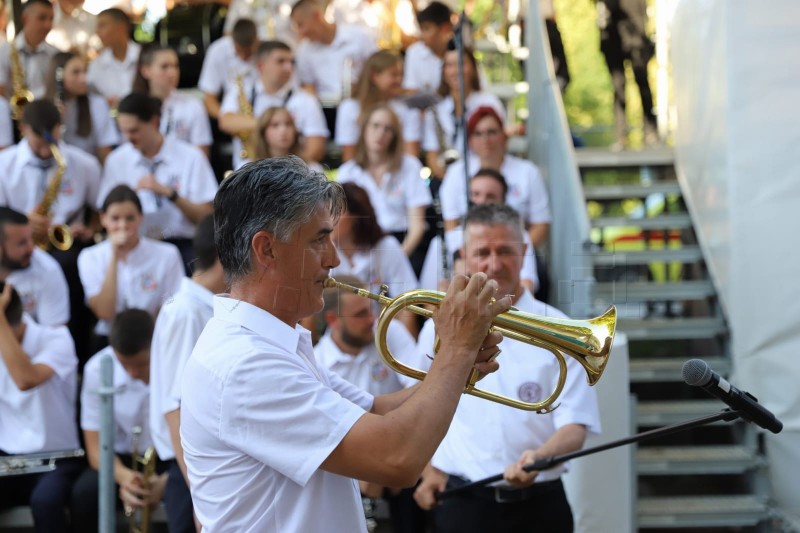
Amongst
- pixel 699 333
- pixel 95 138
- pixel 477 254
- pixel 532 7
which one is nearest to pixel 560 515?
pixel 477 254

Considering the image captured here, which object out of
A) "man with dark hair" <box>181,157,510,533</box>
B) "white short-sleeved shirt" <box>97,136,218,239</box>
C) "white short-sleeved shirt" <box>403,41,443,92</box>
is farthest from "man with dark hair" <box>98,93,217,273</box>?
"man with dark hair" <box>181,157,510,533</box>

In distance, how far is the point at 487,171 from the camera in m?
6.51

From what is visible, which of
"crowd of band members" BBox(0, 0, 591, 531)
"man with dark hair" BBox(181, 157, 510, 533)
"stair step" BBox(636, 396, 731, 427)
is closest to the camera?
"man with dark hair" BBox(181, 157, 510, 533)

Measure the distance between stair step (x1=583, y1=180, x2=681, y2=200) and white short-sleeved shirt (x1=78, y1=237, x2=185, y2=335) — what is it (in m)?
3.25

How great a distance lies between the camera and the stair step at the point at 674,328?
7.23m

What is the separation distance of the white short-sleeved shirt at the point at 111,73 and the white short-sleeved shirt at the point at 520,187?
3414 mm

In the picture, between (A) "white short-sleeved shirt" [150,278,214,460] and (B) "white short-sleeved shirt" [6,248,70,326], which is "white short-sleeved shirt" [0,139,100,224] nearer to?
(B) "white short-sleeved shirt" [6,248,70,326]

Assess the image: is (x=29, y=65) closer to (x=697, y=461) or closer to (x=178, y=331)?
(x=178, y=331)

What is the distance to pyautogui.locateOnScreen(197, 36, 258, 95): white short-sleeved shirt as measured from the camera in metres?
9.10

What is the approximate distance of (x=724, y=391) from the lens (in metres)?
2.84

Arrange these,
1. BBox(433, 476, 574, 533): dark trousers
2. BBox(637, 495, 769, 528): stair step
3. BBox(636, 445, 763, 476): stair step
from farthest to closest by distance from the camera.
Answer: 1. BBox(636, 445, 763, 476): stair step
2. BBox(637, 495, 769, 528): stair step
3. BBox(433, 476, 574, 533): dark trousers

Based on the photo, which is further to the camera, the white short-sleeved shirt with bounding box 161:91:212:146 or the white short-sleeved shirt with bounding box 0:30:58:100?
the white short-sleeved shirt with bounding box 0:30:58:100

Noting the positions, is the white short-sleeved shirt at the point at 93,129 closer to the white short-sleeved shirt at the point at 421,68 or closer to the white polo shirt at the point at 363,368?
the white short-sleeved shirt at the point at 421,68

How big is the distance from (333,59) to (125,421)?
4.19m
